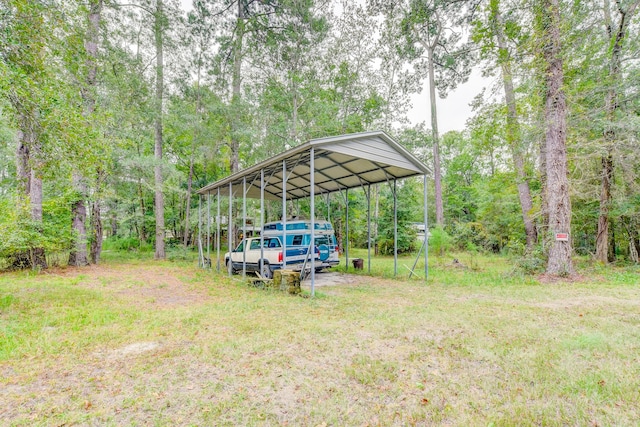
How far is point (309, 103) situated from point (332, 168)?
6179mm

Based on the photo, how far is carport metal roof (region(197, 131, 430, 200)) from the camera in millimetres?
6520

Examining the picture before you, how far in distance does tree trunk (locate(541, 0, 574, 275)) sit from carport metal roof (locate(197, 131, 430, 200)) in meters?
3.54

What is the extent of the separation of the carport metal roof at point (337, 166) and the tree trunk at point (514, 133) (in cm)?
422

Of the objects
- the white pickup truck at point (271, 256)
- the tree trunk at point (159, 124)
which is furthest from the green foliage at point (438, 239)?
the tree trunk at point (159, 124)

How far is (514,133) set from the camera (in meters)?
9.55

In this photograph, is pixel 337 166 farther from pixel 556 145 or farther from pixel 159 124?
pixel 159 124

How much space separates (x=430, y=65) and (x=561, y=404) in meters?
15.2

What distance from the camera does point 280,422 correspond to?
210cm

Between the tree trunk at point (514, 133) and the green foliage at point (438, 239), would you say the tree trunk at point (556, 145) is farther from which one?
the green foliage at point (438, 239)

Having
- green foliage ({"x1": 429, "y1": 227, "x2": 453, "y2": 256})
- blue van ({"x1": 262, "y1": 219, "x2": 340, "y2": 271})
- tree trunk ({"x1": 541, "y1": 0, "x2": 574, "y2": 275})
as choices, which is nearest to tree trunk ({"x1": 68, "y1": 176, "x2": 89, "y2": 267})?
blue van ({"x1": 262, "y1": 219, "x2": 340, "y2": 271})

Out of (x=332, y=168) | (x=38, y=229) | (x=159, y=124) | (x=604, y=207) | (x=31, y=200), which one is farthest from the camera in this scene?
(x=159, y=124)

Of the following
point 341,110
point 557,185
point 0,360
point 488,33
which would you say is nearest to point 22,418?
point 0,360

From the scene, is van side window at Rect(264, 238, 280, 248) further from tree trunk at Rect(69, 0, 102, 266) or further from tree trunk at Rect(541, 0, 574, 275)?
tree trunk at Rect(541, 0, 574, 275)

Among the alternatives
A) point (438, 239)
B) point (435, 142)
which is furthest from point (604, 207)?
point (435, 142)
